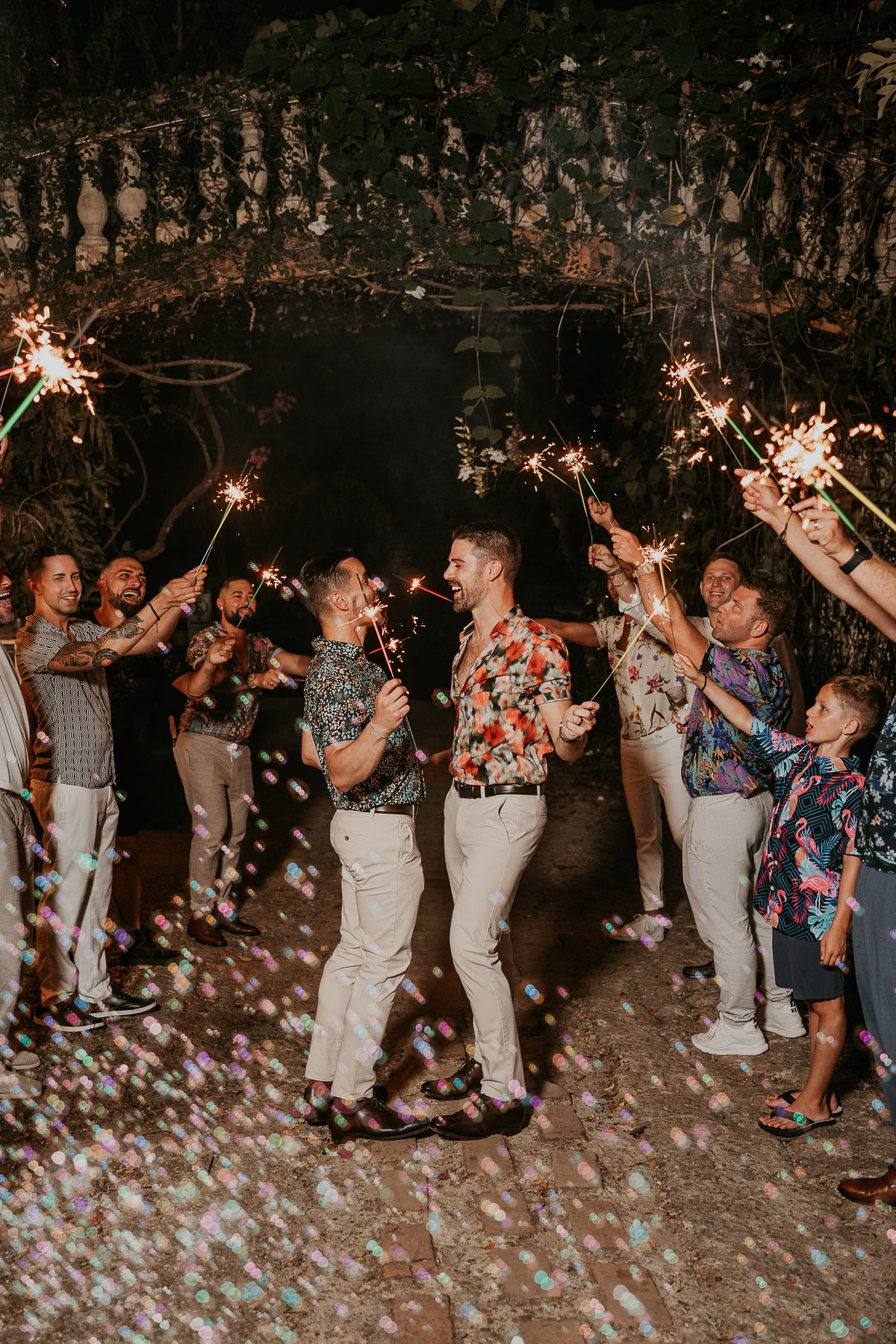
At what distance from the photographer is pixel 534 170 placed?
5.53 m

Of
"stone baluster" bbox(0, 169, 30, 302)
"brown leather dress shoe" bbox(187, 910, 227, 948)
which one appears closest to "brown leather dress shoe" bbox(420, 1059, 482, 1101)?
"brown leather dress shoe" bbox(187, 910, 227, 948)

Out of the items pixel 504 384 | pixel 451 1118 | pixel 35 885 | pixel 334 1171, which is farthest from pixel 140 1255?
pixel 504 384

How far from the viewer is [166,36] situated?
8.95 m

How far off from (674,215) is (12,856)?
15.8 feet

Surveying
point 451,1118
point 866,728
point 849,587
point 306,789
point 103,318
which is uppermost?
point 103,318

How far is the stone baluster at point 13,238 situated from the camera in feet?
19.2

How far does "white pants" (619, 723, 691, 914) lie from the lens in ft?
17.2

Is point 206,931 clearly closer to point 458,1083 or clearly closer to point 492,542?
point 458,1083

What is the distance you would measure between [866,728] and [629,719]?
193 centimetres

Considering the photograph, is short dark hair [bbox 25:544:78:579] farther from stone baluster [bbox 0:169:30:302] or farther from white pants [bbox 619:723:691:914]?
white pants [bbox 619:723:691:914]

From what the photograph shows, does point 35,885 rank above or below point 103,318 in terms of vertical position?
below

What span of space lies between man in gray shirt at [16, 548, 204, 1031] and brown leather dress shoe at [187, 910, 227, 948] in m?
0.78

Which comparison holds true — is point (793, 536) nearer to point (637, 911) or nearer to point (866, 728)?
point (866, 728)

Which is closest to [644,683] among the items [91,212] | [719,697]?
[719,697]
